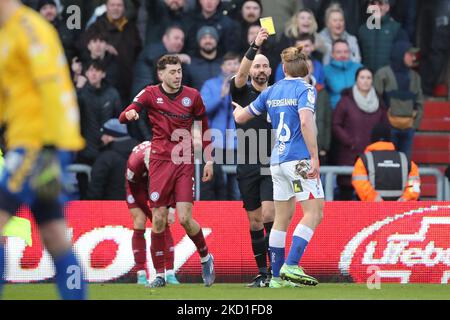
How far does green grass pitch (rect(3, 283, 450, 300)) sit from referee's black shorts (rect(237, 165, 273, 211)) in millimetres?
954

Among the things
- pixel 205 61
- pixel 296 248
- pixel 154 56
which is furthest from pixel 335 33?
pixel 296 248

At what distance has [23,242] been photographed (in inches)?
532

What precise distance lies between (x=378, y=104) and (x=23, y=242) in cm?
578

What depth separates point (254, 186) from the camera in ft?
42.7

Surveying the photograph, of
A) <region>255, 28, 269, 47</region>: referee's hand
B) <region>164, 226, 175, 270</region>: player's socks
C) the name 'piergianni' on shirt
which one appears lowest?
<region>164, 226, 175, 270</region>: player's socks

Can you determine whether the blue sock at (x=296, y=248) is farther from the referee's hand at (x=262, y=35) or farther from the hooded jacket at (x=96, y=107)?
the hooded jacket at (x=96, y=107)

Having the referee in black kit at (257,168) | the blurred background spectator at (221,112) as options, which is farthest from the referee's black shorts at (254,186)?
the blurred background spectator at (221,112)

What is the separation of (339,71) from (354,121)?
0.81 meters

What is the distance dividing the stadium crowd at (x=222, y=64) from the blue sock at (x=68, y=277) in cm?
806

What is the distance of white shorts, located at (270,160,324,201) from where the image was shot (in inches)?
467

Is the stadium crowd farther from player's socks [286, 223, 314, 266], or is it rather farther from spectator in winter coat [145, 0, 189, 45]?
player's socks [286, 223, 314, 266]

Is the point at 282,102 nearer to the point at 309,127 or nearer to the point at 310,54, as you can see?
the point at 309,127

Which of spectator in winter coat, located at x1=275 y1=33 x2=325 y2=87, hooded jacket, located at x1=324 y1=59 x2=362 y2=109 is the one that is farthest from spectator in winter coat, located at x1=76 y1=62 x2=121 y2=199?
hooded jacket, located at x1=324 y1=59 x2=362 y2=109
